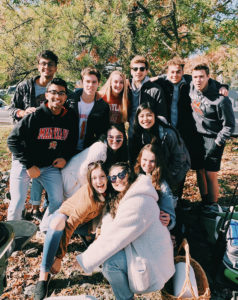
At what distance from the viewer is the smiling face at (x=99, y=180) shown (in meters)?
2.62

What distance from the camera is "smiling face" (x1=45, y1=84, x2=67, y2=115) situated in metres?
2.87

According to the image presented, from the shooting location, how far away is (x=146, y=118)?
3.11 metres

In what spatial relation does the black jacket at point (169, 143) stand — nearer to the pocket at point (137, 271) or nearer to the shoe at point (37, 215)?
the pocket at point (137, 271)

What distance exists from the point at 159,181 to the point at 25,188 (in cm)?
167

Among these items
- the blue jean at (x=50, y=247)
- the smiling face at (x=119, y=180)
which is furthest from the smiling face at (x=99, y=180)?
the blue jean at (x=50, y=247)

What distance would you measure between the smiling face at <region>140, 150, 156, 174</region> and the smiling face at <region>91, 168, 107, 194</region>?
554 mm

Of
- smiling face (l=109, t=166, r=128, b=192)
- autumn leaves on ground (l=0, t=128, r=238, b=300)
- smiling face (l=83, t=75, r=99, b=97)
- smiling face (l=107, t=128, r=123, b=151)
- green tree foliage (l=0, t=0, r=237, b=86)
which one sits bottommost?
autumn leaves on ground (l=0, t=128, r=238, b=300)

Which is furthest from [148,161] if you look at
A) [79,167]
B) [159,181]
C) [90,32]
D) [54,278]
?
[90,32]

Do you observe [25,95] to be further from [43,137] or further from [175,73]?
[175,73]

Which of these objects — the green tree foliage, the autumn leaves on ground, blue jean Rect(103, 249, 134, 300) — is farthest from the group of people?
the green tree foliage

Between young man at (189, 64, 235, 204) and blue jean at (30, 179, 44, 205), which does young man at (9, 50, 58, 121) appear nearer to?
blue jean at (30, 179, 44, 205)

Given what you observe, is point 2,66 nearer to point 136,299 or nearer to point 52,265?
point 52,265

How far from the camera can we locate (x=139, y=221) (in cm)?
226

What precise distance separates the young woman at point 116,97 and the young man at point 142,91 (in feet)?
0.53
